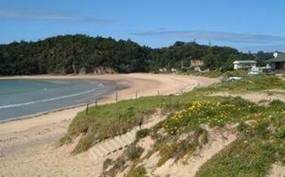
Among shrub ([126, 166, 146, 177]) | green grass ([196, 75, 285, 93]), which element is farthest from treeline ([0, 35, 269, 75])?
shrub ([126, 166, 146, 177])

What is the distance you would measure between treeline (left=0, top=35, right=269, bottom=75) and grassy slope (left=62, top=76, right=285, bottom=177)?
130m

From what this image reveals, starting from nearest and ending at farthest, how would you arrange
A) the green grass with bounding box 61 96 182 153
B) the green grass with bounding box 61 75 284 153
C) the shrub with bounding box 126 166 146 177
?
the shrub with bounding box 126 166 146 177
the green grass with bounding box 61 75 284 153
the green grass with bounding box 61 96 182 153

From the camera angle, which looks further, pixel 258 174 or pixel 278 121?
pixel 278 121

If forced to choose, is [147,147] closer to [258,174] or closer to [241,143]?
[241,143]

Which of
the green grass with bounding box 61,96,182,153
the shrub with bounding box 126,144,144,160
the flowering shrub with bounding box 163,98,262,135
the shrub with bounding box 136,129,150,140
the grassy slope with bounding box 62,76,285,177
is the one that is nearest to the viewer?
the grassy slope with bounding box 62,76,285,177

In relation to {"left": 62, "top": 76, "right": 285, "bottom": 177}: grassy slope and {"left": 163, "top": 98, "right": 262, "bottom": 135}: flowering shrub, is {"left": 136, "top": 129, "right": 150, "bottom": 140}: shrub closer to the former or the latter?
{"left": 62, "top": 76, "right": 285, "bottom": 177}: grassy slope

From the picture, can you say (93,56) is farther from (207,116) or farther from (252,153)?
(252,153)

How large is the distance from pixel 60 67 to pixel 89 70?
844cm

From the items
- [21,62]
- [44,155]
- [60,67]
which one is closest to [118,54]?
[60,67]

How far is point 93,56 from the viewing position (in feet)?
543

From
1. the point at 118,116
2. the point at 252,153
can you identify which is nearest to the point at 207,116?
the point at 252,153

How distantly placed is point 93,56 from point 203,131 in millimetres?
153677

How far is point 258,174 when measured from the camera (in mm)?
10422

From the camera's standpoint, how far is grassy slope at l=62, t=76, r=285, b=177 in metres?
10.9
